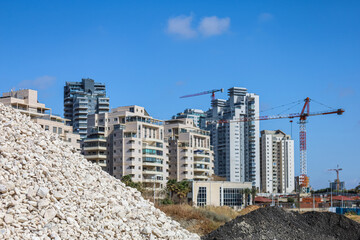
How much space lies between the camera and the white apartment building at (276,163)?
132 m

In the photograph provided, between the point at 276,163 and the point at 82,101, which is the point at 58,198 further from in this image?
the point at 276,163

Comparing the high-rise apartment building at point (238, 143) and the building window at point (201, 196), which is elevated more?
the high-rise apartment building at point (238, 143)

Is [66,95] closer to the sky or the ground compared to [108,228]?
closer to the sky

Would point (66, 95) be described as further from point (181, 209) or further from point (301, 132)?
point (181, 209)

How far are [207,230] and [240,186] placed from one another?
57.2 meters

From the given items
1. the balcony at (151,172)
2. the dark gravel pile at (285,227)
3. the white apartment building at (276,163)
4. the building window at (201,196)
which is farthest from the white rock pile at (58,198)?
the white apartment building at (276,163)

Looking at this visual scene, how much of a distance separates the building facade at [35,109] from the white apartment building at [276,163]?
77.7m

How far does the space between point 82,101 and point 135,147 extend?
159 ft

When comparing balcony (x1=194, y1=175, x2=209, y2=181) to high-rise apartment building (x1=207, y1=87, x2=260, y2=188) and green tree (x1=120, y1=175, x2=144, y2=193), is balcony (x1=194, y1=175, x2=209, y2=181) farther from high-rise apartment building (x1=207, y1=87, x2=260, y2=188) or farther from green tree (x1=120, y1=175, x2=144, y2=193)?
high-rise apartment building (x1=207, y1=87, x2=260, y2=188)

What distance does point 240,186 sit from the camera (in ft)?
250

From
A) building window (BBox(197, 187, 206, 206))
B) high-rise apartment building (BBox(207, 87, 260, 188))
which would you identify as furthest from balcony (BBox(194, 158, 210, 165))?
high-rise apartment building (BBox(207, 87, 260, 188))

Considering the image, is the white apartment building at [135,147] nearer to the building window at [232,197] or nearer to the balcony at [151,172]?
the balcony at [151,172]

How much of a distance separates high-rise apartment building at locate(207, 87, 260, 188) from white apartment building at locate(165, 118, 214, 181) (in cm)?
3664

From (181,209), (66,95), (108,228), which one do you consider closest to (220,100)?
(66,95)
